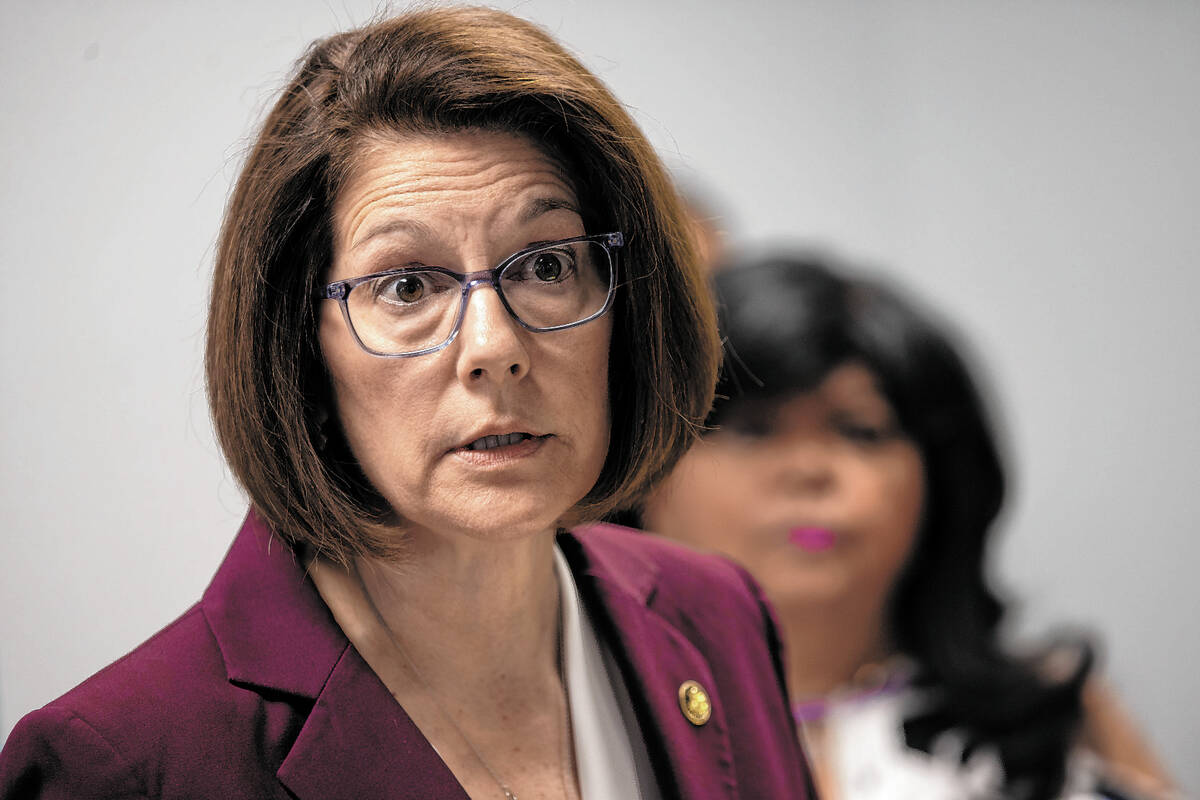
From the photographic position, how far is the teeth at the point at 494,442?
1087mm

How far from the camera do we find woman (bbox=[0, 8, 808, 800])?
104cm

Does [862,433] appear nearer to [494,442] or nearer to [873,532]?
[873,532]

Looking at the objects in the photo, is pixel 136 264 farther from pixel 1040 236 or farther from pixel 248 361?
pixel 1040 236

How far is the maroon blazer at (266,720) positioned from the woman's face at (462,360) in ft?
0.51

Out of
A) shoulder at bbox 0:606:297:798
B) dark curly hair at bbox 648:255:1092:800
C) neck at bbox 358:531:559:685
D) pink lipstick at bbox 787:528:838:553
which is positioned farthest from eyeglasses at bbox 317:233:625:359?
pink lipstick at bbox 787:528:838:553

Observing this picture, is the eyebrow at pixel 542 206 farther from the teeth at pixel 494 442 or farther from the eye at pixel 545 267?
the teeth at pixel 494 442

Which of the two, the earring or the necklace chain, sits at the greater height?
the earring

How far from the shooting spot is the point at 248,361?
1.09m

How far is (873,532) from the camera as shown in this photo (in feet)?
7.67

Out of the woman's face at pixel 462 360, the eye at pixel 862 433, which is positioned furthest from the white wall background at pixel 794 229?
the eye at pixel 862 433

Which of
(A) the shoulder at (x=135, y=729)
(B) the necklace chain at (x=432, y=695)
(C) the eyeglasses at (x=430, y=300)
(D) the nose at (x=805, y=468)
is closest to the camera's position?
(A) the shoulder at (x=135, y=729)

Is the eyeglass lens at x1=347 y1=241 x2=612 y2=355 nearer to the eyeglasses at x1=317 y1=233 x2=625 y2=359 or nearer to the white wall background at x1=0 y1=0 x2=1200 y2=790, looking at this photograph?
the eyeglasses at x1=317 y1=233 x2=625 y2=359

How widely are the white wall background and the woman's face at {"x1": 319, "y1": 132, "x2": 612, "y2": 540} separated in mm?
277

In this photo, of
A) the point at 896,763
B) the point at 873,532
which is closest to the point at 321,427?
the point at 873,532
